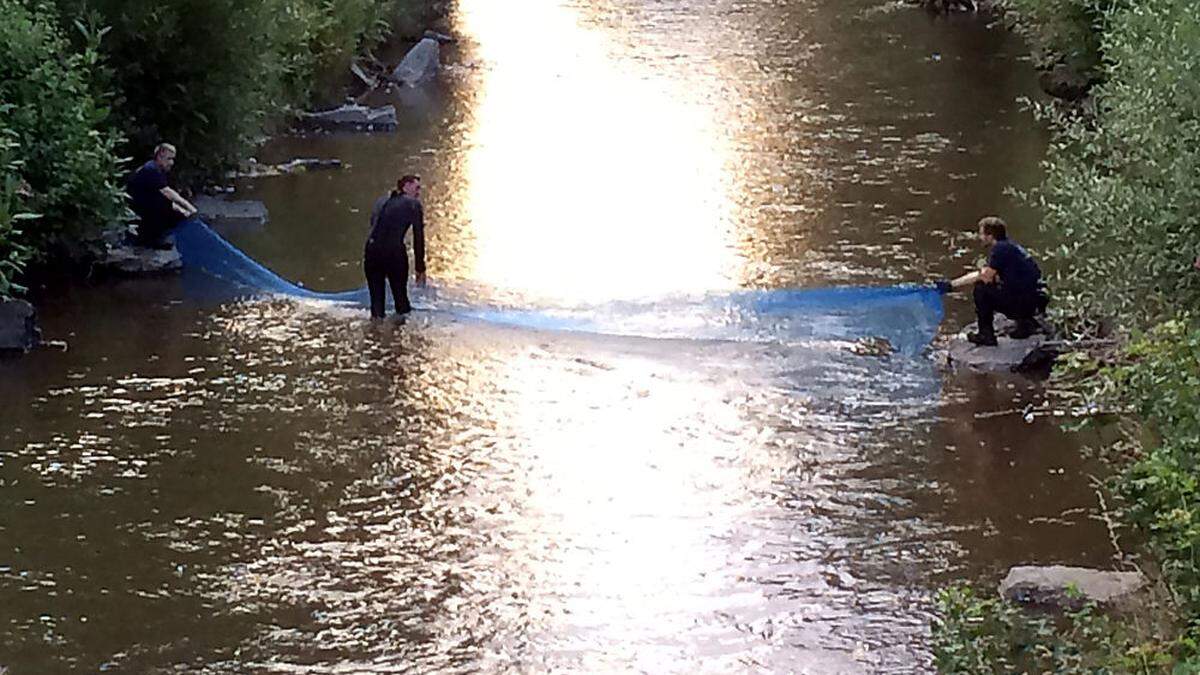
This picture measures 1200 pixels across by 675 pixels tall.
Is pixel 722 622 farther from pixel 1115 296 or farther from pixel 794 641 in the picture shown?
pixel 1115 296

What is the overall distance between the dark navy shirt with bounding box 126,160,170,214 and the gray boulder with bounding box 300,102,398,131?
9724mm

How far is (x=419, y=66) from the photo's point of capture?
35.2 meters

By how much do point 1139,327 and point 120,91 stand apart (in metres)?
13.1

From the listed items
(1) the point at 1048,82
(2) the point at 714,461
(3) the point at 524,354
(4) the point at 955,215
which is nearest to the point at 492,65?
(1) the point at 1048,82

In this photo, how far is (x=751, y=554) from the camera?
11539 mm

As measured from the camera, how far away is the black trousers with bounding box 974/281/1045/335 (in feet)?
52.3

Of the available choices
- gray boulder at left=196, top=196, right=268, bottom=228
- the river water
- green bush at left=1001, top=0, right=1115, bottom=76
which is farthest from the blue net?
green bush at left=1001, top=0, right=1115, bottom=76

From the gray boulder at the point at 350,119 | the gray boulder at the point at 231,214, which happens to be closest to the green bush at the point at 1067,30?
the gray boulder at the point at 350,119

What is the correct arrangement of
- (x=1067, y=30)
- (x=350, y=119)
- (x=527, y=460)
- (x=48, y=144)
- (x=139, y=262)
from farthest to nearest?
(x=350, y=119)
(x=1067, y=30)
(x=139, y=262)
(x=48, y=144)
(x=527, y=460)

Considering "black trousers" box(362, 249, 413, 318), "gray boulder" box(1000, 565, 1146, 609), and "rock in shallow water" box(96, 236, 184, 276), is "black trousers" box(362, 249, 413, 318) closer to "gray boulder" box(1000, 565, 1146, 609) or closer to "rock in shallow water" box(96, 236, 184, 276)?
"rock in shallow water" box(96, 236, 184, 276)

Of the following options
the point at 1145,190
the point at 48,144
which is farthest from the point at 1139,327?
the point at 48,144

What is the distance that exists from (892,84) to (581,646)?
24.5 m

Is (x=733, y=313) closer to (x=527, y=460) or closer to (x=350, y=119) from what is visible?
(x=527, y=460)

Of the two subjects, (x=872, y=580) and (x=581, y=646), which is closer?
(x=581, y=646)
